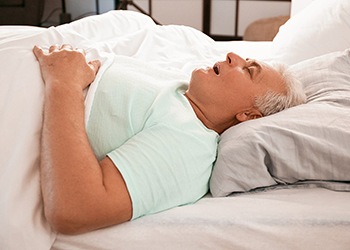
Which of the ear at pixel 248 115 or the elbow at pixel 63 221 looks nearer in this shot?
the elbow at pixel 63 221

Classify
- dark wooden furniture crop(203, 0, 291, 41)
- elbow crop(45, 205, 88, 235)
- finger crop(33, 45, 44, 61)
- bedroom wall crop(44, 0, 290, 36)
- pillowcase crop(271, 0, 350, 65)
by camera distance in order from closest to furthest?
elbow crop(45, 205, 88, 235) → finger crop(33, 45, 44, 61) → pillowcase crop(271, 0, 350, 65) → bedroom wall crop(44, 0, 290, 36) → dark wooden furniture crop(203, 0, 291, 41)

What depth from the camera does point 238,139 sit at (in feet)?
3.38

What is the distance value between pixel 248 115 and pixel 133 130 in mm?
318

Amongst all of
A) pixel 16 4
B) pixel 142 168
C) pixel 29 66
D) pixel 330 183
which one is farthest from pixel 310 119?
pixel 16 4

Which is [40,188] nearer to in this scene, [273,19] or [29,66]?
[29,66]

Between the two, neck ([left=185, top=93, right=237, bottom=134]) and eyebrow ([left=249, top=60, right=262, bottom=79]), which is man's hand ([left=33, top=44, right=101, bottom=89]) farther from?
eyebrow ([left=249, top=60, right=262, bottom=79])

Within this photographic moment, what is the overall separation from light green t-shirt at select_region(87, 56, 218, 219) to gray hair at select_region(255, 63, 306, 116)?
17 cm

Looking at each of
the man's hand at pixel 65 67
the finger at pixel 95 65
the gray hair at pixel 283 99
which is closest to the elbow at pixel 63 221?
the man's hand at pixel 65 67

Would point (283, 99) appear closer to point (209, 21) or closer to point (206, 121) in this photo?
point (206, 121)

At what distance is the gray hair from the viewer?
3.84 feet

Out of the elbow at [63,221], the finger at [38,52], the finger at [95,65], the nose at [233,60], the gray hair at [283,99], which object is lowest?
the elbow at [63,221]

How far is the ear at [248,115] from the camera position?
1.16m

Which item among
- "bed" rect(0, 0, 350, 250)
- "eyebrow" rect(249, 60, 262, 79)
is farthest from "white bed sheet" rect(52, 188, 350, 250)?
"eyebrow" rect(249, 60, 262, 79)

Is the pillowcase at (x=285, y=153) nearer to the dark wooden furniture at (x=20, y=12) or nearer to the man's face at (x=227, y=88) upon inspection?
the man's face at (x=227, y=88)
